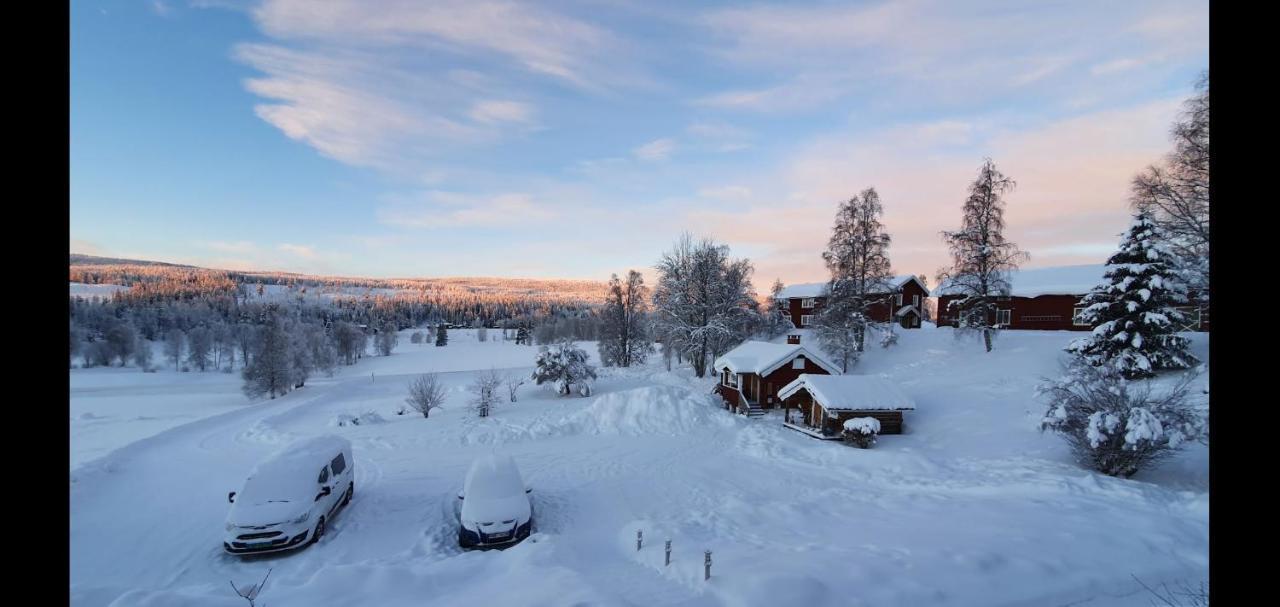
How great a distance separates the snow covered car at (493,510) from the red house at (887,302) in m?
23.6

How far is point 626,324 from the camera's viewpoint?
145 feet

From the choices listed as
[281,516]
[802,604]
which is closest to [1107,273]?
[802,604]

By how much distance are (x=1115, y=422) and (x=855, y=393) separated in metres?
8.01

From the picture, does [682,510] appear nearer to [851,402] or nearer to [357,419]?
[851,402]

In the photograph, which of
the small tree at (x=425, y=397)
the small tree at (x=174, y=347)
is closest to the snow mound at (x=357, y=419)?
the small tree at (x=425, y=397)

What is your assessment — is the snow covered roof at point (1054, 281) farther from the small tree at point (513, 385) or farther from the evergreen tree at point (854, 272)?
the small tree at point (513, 385)

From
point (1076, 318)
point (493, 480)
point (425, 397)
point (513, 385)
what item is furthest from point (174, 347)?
point (1076, 318)

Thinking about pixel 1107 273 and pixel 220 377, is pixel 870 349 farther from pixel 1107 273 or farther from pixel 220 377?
pixel 220 377

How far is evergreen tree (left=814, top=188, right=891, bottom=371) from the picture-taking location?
90.6ft

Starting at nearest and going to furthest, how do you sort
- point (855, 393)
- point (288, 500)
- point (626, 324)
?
point (288, 500), point (855, 393), point (626, 324)

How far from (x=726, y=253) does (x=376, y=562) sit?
3129 cm

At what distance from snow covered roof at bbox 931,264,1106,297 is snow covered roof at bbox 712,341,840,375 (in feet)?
28.5

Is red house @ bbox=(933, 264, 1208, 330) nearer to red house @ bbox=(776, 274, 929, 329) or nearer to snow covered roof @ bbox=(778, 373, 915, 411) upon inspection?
red house @ bbox=(776, 274, 929, 329)

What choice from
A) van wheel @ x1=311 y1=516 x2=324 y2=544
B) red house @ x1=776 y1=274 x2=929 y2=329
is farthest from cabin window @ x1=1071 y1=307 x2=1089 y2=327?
van wheel @ x1=311 y1=516 x2=324 y2=544
